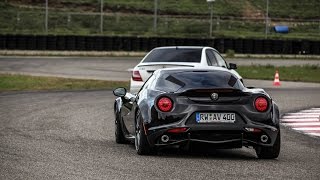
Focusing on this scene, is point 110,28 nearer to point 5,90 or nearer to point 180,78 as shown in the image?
point 5,90

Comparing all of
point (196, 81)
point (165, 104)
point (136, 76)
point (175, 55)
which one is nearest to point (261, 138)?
point (196, 81)

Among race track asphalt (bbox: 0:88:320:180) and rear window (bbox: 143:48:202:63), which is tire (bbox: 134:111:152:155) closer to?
race track asphalt (bbox: 0:88:320:180)

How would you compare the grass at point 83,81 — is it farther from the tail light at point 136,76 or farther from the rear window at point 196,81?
the rear window at point 196,81

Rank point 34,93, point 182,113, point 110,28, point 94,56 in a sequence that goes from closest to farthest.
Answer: point 182,113
point 34,93
point 94,56
point 110,28

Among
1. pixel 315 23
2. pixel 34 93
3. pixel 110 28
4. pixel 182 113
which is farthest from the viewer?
pixel 315 23

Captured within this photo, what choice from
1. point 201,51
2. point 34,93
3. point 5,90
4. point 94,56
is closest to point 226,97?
→ point 201,51

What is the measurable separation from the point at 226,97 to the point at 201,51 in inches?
322

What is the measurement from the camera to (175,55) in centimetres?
1833

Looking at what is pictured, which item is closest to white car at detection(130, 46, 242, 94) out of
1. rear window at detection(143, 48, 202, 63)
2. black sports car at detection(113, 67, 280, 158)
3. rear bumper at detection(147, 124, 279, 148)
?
rear window at detection(143, 48, 202, 63)

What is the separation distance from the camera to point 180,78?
449 inches

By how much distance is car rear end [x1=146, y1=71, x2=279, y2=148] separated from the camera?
420 inches

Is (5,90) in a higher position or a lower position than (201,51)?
lower

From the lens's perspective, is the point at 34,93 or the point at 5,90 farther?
the point at 5,90

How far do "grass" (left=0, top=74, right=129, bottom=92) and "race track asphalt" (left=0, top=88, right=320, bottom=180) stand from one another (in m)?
9.56
